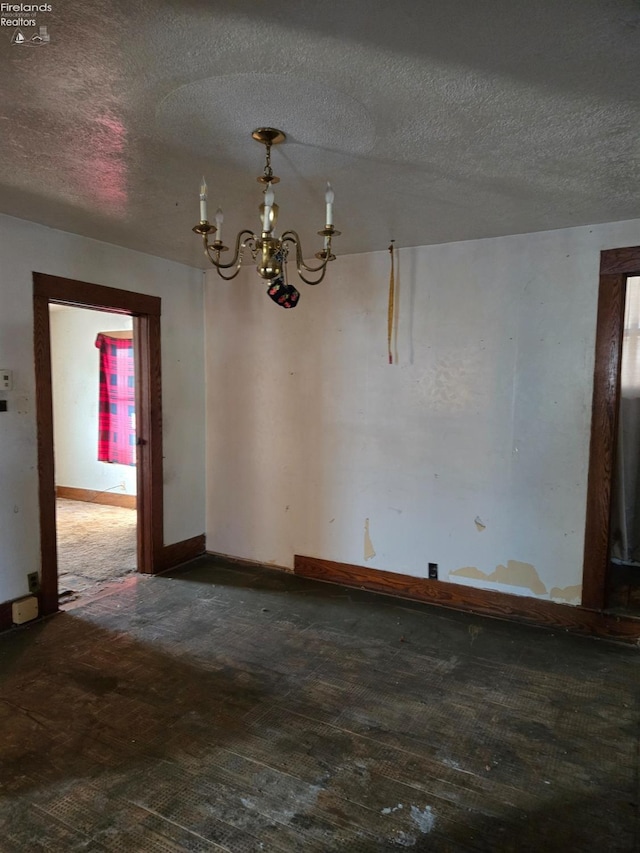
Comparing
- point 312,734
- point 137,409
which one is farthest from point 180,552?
point 312,734

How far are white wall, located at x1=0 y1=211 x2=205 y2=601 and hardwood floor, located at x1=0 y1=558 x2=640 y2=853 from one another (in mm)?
634

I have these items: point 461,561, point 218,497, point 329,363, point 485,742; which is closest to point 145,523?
point 218,497

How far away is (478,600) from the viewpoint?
3361 mm

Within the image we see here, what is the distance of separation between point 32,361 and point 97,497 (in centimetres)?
370

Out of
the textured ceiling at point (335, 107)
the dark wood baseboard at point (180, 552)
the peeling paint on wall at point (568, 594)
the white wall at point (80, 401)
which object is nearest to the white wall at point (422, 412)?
the peeling paint on wall at point (568, 594)

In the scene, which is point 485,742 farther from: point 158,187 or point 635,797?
point 158,187

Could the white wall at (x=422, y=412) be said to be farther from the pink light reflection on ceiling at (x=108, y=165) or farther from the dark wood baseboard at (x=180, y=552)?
the pink light reflection on ceiling at (x=108, y=165)

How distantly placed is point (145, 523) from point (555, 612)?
2.89m

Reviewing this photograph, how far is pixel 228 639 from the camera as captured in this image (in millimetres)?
2955

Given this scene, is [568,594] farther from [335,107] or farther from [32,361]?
[32,361]

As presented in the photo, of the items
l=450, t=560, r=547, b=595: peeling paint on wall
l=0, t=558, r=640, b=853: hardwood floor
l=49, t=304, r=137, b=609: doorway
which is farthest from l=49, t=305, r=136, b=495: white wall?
l=450, t=560, r=547, b=595: peeling paint on wall

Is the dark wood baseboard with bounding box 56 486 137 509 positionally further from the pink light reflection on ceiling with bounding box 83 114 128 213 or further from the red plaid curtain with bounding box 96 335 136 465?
the pink light reflection on ceiling with bounding box 83 114 128 213

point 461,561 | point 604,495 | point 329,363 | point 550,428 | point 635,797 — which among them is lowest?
point 635,797

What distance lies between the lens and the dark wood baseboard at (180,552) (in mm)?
4070
